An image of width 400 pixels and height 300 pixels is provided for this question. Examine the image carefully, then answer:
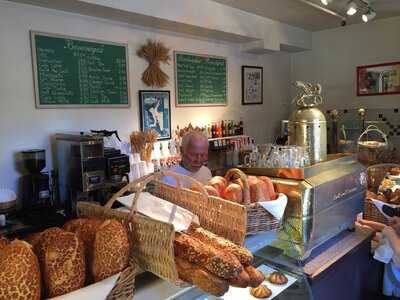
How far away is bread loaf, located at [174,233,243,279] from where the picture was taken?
2.90 feet

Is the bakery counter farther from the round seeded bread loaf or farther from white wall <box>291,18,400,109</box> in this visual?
white wall <box>291,18,400,109</box>

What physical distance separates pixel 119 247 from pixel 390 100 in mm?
4664

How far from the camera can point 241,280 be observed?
35.8 inches

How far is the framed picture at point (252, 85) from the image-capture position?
189 inches

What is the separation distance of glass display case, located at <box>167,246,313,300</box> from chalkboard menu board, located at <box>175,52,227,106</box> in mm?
2579

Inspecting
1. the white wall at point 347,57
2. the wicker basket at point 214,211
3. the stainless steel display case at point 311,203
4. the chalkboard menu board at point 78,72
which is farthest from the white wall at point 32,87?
the wicker basket at point 214,211

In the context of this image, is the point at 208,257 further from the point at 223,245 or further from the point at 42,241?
the point at 42,241

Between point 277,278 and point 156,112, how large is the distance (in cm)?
251

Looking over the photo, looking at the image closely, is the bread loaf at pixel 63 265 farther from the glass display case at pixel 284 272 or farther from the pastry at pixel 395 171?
the pastry at pixel 395 171

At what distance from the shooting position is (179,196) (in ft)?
4.09

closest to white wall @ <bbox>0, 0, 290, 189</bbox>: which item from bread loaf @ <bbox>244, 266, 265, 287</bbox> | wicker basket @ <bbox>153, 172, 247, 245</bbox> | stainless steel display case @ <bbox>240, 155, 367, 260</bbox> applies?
stainless steel display case @ <bbox>240, 155, 367, 260</bbox>

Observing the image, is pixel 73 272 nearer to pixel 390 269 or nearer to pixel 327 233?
pixel 327 233

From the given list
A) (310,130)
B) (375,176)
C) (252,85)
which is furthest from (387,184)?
(252,85)

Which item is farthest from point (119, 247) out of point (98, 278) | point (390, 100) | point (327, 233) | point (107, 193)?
point (390, 100)
